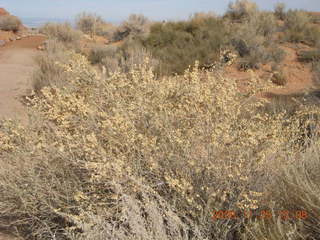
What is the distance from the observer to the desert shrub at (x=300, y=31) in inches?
468

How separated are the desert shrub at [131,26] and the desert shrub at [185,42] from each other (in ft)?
20.9

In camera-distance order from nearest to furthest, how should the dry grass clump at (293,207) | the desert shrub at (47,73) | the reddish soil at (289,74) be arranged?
the dry grass clump at (293,207)
the desert shrub at (47,73)
the reddish soil at (289,74)

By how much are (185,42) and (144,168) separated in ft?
30.5

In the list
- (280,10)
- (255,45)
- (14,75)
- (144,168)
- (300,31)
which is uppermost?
(280,10)

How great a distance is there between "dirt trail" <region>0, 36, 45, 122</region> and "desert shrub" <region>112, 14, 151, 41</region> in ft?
18.0

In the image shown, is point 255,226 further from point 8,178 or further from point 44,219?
point 8,178

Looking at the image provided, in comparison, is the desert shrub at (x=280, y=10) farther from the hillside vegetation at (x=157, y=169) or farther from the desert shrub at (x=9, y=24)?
the desert shrub at (x=9, y=24)

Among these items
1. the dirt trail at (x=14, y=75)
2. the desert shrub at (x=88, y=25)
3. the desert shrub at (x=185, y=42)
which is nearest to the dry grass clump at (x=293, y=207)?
the dirt trail at (x=14, y=75)

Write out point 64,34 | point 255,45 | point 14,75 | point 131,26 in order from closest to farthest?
point 14,75, point 255,45, point 64,34, point 131,26

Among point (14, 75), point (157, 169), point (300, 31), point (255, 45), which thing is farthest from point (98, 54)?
point (157, 169)

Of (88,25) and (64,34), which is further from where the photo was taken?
(88,25)

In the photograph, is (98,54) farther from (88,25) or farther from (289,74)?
(88,25)

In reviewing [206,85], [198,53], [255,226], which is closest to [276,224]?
[255,226]

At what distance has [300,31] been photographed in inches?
501
